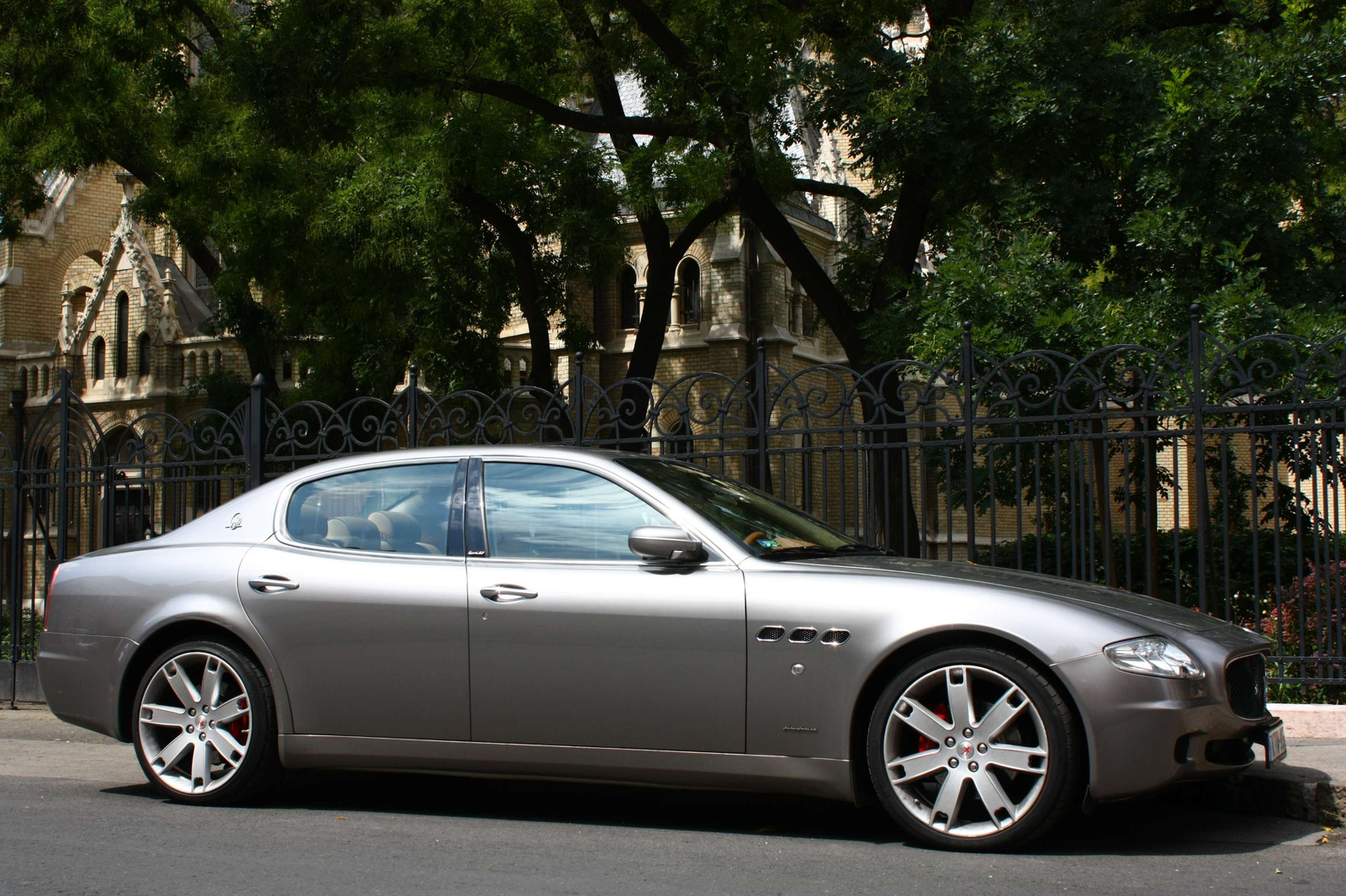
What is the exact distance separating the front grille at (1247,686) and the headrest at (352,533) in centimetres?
350

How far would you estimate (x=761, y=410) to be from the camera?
8695mm

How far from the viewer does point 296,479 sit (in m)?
6.31

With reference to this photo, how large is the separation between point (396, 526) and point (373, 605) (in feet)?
1.28

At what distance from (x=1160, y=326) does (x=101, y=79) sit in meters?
15.5

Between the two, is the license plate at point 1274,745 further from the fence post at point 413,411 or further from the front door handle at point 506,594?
the fence post at point 413,411

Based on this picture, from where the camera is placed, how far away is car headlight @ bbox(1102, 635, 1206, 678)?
470 centimetres

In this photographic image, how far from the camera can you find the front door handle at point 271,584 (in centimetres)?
593

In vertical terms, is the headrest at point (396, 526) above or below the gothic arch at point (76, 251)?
below

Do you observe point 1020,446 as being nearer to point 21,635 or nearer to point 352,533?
point 352,533

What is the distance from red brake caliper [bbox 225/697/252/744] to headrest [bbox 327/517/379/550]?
798 mm

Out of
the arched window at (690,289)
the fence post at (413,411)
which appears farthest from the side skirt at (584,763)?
the arched window at (690,289)

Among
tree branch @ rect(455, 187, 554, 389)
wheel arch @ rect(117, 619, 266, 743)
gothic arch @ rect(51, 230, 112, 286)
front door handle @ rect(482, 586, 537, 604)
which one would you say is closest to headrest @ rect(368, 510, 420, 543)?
front door handle @ rect(482, 586, 537, 604)

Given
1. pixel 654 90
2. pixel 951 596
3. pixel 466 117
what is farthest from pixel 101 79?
pixel 951 596

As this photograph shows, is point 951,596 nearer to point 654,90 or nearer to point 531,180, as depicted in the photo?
point 654,90
